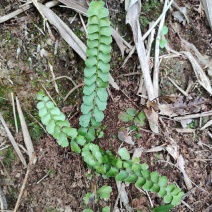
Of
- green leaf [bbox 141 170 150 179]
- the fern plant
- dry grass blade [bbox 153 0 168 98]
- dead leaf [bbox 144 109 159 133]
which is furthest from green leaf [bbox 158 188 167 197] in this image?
dry grass blade [bbox 153 0 168 98]

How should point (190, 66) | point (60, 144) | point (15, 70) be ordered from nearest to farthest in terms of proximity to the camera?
point (60, 144) < point (15, 70) < point (190, 66)

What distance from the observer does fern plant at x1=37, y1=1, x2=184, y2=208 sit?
2350 mm

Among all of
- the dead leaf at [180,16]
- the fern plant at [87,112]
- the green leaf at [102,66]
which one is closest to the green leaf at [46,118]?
the fern plant at [87,112]

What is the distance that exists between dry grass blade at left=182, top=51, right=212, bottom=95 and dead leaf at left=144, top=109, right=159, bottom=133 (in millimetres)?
484

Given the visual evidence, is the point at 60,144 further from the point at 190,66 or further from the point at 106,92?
the point at 190,66

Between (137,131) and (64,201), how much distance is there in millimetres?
723

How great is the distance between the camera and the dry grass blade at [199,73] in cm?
289

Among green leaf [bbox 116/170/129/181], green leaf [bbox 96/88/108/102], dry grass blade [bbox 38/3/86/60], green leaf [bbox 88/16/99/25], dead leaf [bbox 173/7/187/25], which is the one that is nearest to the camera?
green leaf [bbox 88/16/99/25]

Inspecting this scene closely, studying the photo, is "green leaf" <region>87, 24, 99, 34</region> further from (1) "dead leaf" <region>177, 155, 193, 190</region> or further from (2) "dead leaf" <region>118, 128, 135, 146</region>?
(1) "dead leaf" <region>177, 155, 193, 190</region>

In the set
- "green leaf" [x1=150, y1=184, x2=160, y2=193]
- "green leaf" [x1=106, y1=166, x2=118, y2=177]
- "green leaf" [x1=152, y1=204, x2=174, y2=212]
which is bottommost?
"green leaf" [x1=152, y1=204, x2=174, y2=212]


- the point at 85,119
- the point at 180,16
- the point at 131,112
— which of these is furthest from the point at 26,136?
the point at 180,16

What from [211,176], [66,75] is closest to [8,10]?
[66,75]

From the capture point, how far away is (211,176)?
2764 millimetres

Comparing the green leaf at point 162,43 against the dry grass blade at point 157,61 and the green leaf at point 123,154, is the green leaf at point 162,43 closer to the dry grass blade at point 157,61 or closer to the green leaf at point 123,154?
the dry grass blade at point 157,61
